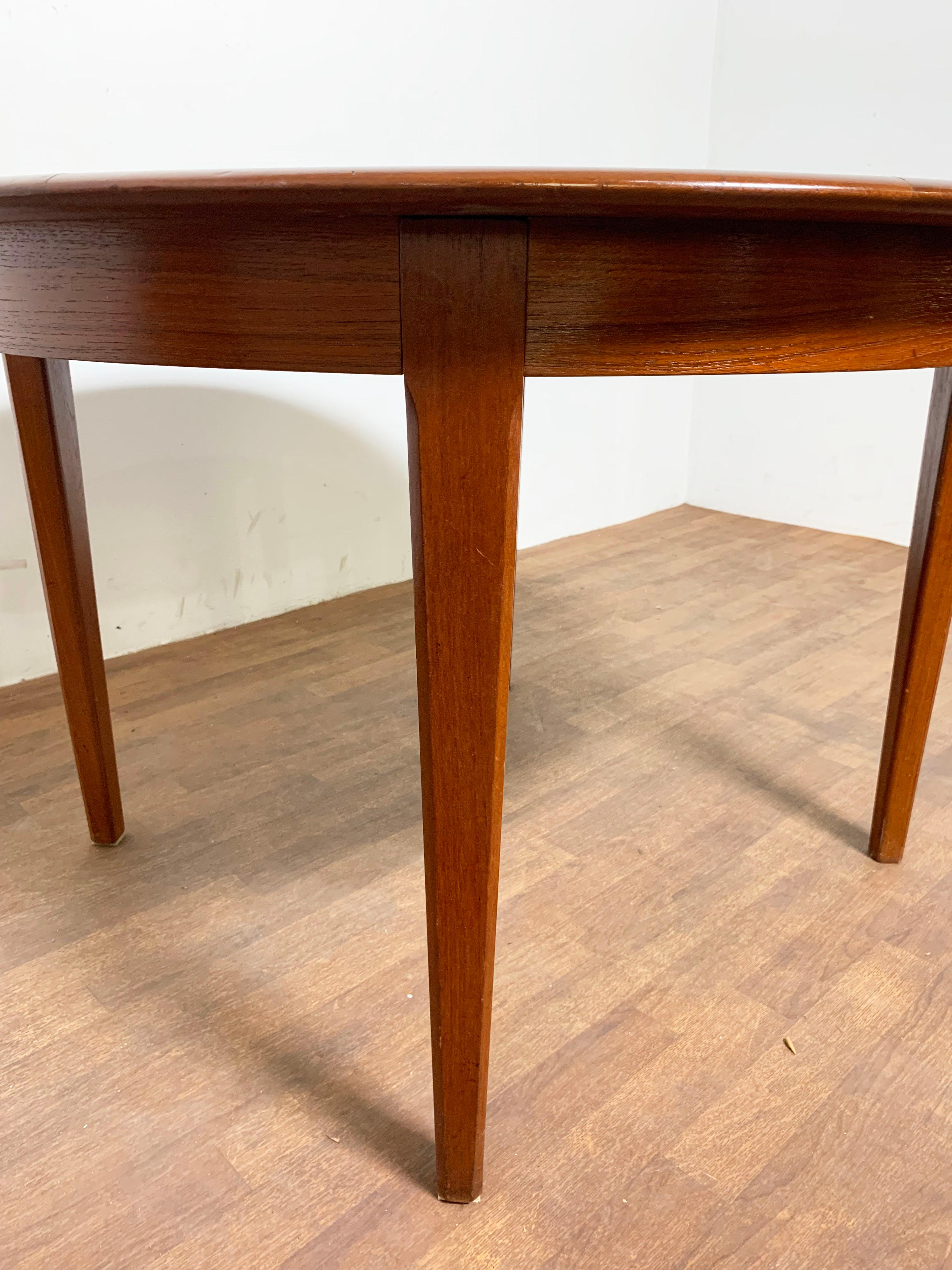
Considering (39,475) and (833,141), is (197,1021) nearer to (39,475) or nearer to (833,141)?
(39,475)

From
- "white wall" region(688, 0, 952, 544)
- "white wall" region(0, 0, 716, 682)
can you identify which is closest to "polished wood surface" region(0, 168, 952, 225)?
"white wall" region(0, 0, 716, 682)

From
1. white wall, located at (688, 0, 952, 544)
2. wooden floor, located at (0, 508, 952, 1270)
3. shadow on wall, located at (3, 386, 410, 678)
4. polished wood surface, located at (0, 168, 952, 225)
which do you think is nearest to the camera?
polished wood surface, located at (0, 168, 952, 225)

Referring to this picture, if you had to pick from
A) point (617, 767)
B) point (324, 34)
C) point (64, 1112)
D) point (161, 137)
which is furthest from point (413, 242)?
point (324, 34)

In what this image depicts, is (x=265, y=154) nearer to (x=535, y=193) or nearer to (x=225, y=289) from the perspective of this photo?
(x=225, y=289)

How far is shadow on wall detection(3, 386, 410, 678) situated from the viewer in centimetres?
160

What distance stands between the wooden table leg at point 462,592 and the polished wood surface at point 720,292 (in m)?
0.02

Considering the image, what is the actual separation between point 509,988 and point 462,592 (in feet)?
1.57

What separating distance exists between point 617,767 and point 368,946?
1.54 ft

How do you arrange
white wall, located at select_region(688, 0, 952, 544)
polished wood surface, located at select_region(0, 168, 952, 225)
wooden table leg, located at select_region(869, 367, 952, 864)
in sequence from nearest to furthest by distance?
polished wood surface, located at select_region(0, 168, 952, 225)
wooden table leg, located at select_region(869, 367, 952, 864)
white wall, located at select_region(688, 0, 952, 544)

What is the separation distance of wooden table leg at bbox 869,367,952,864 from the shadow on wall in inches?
47.3

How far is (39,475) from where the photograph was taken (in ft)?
3.02

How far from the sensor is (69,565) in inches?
37.8

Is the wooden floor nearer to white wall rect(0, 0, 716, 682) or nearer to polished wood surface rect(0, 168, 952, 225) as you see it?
white wall rect(0, 0, 716, 682)

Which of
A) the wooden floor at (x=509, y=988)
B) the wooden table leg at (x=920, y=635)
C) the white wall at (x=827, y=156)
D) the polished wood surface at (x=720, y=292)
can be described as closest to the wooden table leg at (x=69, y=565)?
the wooden floor at (x=509, y=988)
